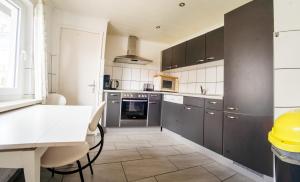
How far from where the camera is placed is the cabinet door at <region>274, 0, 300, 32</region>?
126 cm

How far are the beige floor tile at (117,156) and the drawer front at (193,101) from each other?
3.75ft

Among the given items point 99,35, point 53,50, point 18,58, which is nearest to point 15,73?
point 18,58

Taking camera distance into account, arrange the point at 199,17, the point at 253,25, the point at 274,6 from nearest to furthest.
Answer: the point at 274,6, the point at 253,25, the point at 199,17

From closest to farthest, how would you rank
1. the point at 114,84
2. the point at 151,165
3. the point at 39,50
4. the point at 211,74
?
the point at 151,165 < the point at 39,50 < the point at 211,74 < the point at 114,84

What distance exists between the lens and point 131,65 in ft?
13.3

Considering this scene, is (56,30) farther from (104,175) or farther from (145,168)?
(145,168)

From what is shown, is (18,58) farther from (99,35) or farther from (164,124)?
(164,124)

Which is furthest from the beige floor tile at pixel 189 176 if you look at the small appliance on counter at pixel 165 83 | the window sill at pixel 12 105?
the small appliance on counter at pixel 165 83

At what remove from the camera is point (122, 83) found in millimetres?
3957

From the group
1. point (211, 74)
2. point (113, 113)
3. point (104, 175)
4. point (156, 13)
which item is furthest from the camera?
point (113, 113)

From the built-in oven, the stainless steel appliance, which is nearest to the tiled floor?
the built-in oven

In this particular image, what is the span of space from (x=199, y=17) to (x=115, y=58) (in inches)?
77.1

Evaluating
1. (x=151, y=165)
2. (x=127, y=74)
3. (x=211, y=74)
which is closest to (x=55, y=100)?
(x=151, y=165)

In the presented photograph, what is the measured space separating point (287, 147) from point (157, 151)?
1.75 m
